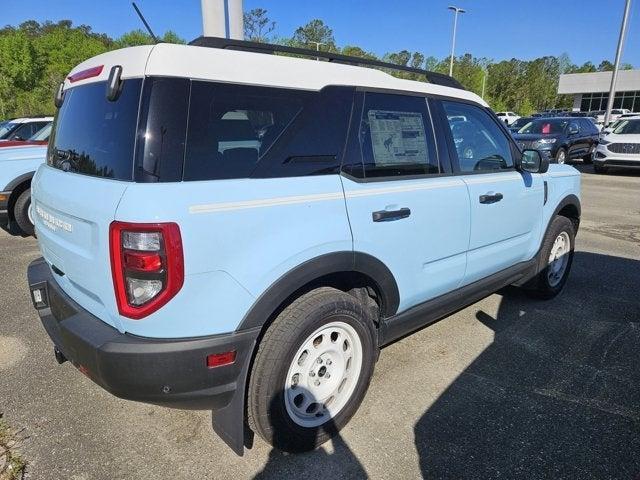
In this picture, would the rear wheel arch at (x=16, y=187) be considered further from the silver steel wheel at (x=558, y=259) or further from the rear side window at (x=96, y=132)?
the silver steel wheel at (x=558, y=259)

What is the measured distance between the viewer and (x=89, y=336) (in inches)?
80.7

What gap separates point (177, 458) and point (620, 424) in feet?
8.25

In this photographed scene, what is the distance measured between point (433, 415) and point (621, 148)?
14526 mm

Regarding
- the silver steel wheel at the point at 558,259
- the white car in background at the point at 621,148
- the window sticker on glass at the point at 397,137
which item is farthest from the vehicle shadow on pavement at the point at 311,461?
the white car in background at the point at 621,148

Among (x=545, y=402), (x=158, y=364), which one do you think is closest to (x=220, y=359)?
(x=158, y=364)

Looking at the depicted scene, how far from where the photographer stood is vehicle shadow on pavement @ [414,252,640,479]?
7.89 feet

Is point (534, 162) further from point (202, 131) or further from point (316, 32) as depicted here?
point (316, 32)

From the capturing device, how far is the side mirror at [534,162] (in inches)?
143

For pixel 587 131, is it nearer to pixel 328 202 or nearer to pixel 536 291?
pixel 536 291

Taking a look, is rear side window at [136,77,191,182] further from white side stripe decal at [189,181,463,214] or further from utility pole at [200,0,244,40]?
utility pole at [200,0,244,40]

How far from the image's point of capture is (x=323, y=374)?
254cm

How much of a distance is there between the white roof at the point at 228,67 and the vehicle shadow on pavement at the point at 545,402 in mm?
2015

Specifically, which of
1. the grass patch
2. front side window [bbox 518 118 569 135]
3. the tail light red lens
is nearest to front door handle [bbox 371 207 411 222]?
the tail light red lens

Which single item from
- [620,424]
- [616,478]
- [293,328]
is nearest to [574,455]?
[616,478]
